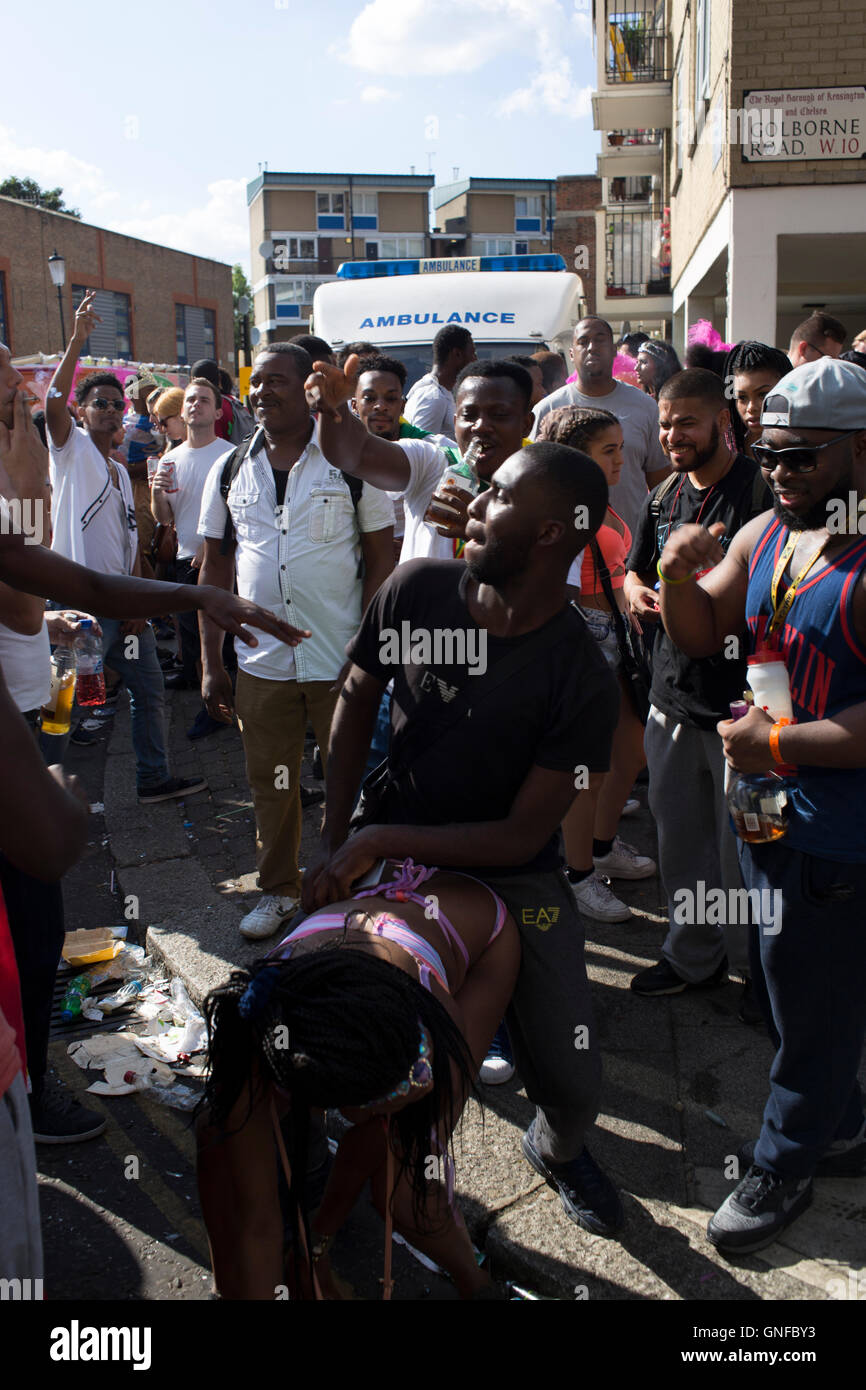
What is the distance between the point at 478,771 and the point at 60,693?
188cm

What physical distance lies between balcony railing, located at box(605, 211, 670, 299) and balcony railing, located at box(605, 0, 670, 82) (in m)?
2.97

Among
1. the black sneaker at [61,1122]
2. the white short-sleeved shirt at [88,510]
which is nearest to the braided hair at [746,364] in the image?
the black sneaker at [61,1122]

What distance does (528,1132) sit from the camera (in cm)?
300

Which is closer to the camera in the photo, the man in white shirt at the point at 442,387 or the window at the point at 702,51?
the man in white shirt at the point at 442,387

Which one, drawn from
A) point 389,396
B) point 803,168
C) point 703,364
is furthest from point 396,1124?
point 803,168

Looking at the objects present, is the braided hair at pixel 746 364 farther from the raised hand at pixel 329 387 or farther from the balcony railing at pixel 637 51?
the balcony railing at pixel 637 51

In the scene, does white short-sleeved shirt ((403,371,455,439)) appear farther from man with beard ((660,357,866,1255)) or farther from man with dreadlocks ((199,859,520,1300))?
man with dreadlocks ((199,859,520,1300))

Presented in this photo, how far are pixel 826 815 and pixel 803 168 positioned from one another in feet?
32.5

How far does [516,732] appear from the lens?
2.48 metres

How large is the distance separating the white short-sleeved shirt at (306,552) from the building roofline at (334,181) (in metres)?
60.0

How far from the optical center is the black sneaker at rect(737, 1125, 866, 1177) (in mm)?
2902

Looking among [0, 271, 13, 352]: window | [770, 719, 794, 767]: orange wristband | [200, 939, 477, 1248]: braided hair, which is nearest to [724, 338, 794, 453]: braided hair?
[770, 719, 794, 767]: orange wristband

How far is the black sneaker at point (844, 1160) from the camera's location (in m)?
2.90
